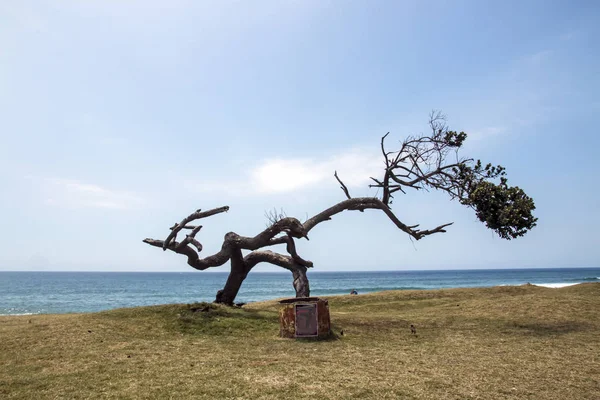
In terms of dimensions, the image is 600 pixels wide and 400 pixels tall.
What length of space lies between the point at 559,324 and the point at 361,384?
32.9 ft

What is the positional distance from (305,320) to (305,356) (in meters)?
2.62

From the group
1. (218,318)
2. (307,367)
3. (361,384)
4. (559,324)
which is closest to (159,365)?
(307,367)

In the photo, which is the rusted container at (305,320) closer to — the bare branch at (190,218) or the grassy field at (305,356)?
the grassy field at (305,356)

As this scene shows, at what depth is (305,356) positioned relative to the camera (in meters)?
10.3

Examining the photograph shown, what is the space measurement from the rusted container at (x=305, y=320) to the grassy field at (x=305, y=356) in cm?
46

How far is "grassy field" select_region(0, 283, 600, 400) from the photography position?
7.61 metres

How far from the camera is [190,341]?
12.3 m

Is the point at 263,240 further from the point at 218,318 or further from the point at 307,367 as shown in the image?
the point at 307,367

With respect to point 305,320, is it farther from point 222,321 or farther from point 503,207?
point 503,207

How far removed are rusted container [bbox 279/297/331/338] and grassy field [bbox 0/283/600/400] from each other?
46 cm

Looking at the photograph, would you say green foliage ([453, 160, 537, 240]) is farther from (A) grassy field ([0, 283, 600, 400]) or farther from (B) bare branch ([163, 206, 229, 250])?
(B) bare branch ([163, 206, 229, 250])

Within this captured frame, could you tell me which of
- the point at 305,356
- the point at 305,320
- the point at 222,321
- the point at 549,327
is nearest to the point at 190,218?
the point at 222,321

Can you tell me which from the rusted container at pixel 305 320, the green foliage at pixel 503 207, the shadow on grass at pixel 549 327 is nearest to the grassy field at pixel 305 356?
the shadow on grass at pixel 549 327

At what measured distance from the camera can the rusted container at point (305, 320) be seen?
→ 12828 millimetres
